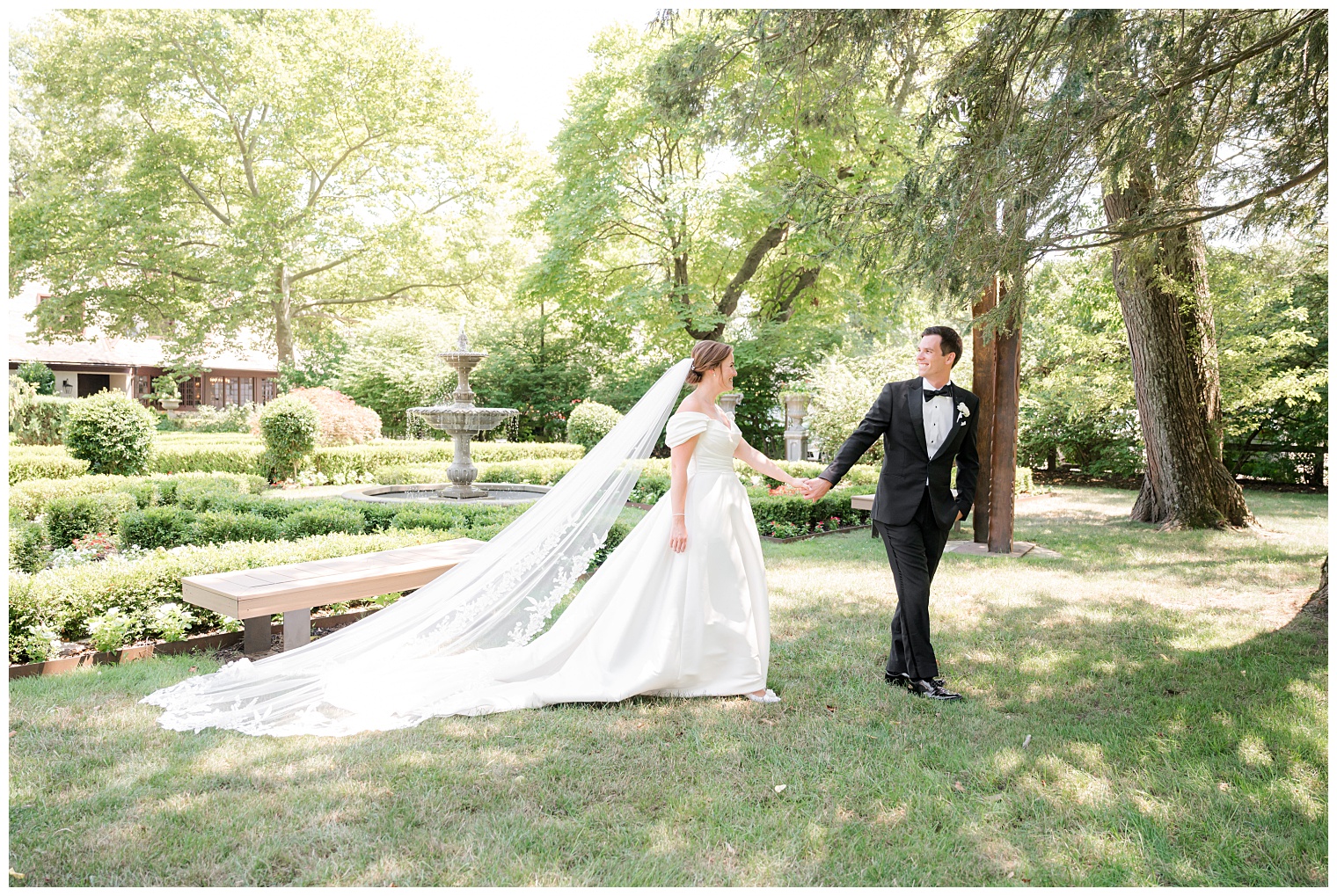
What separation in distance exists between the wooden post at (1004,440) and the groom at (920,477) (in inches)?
166

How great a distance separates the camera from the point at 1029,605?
6.09 metres

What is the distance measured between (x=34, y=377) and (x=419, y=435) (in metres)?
11.6

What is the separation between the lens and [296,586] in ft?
15.1

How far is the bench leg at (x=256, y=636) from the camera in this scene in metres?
4.90

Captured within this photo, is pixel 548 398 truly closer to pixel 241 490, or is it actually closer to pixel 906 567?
pixel 241 490

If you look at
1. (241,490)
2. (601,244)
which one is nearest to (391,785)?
(241,490)

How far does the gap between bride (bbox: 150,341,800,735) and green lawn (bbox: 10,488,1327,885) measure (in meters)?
0.20

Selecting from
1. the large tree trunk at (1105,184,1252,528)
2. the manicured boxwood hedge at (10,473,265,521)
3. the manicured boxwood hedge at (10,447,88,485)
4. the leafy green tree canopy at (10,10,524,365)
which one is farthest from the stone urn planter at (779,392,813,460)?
the leafy green tree canopy at (10,10,524,365)

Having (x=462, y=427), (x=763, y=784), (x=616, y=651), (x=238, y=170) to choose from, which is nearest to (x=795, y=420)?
(x=462, y=427)

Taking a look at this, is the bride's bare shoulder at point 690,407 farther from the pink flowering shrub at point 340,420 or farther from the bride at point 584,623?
the pink flowering shrub at point 340,420

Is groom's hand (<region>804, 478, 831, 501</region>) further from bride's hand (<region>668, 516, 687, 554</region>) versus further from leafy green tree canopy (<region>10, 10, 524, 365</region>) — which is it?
leafy green tree canopy (<region>10, 10, 524, 365</region>)

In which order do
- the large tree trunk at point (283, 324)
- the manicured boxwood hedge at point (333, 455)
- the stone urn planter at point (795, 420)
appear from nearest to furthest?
the manicured boxwood hedge at point (333, 455)
the stone urn planter at point (795, 420)
the large tree trunk at point (283, 324)

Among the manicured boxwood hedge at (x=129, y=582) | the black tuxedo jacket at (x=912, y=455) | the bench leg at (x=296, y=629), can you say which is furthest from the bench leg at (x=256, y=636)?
the black tuxedo jacket at (x=912, y=455)

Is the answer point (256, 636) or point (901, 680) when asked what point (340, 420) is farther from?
point (901, 680)
